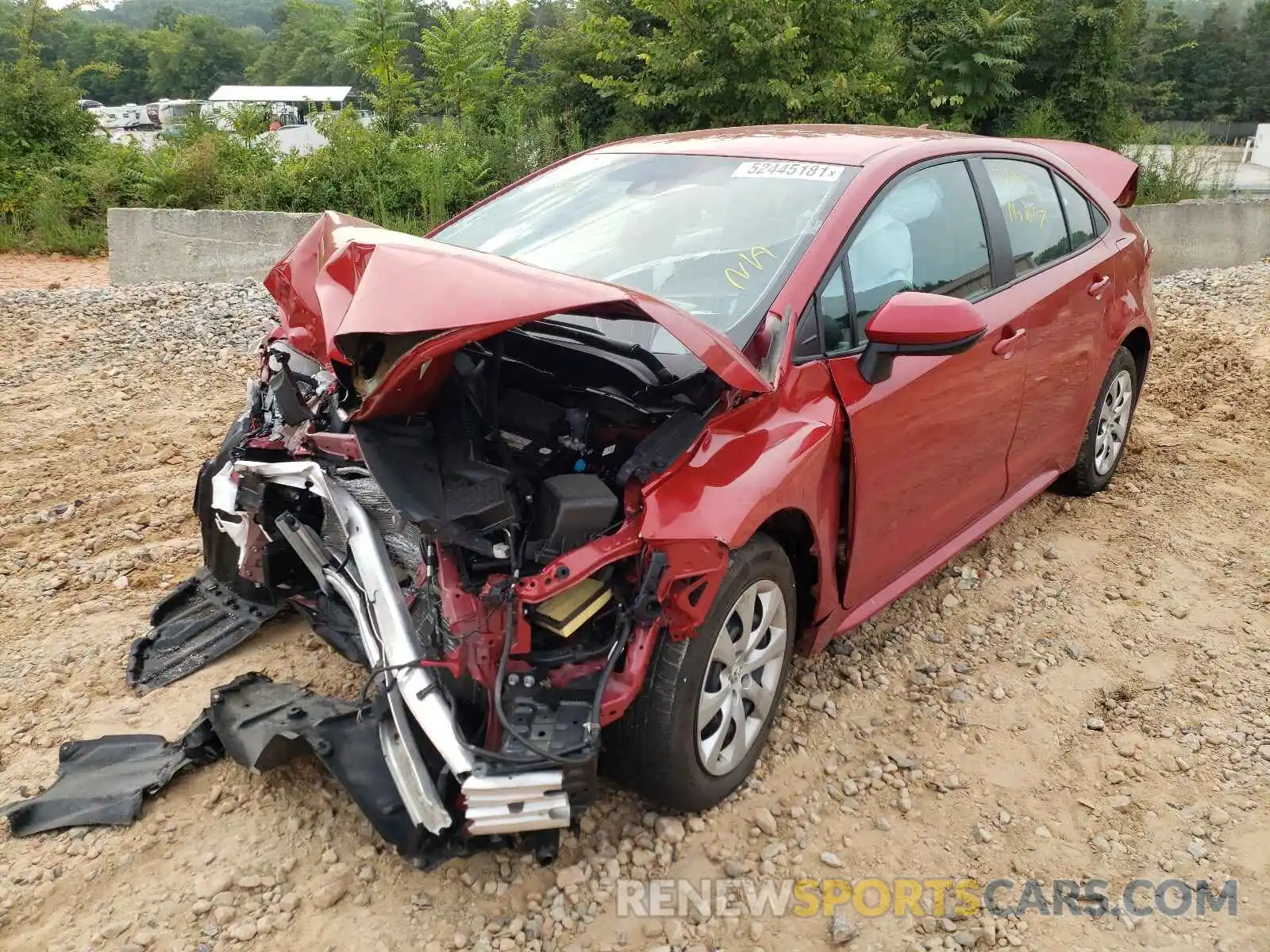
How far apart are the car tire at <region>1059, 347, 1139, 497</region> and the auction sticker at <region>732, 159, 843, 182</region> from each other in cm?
206

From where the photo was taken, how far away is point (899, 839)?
2.76m

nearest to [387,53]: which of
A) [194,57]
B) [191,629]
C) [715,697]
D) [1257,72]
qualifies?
[191,629]

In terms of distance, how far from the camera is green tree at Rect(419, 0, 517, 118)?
1187 cm

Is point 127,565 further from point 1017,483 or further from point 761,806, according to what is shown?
point 1017,483

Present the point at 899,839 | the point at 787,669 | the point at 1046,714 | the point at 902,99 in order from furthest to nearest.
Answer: the point at 902,99 < the point at 1046,714 < the point at 787,669 < the point at 899,839

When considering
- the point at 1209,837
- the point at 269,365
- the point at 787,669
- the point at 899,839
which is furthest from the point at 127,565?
→ the point at 1209,837

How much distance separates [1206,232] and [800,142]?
26.3 feet

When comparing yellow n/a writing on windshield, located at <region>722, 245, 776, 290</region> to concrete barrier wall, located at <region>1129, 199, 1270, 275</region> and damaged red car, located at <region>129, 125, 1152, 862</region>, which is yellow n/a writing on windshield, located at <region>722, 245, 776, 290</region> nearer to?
damaged red car, located at <region>129, 125, 1152, 862</region>

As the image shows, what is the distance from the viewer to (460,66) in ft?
39.1

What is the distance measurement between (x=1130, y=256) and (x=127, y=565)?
4.62 metres

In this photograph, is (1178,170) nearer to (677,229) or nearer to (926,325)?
(677,229)

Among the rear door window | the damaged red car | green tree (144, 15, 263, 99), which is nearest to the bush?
the rear door window

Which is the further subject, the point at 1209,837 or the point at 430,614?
the point at 1209,837

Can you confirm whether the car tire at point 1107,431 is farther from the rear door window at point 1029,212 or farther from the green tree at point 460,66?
the green tree at point 460,66
